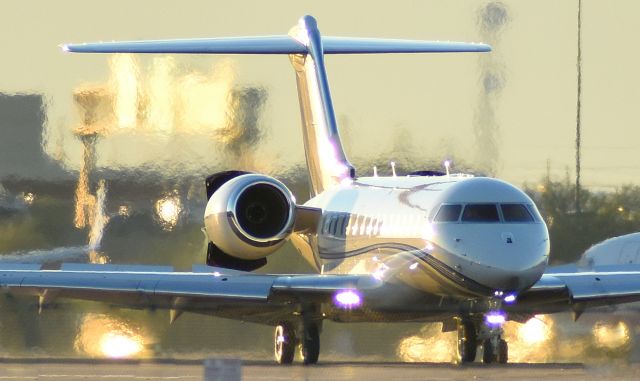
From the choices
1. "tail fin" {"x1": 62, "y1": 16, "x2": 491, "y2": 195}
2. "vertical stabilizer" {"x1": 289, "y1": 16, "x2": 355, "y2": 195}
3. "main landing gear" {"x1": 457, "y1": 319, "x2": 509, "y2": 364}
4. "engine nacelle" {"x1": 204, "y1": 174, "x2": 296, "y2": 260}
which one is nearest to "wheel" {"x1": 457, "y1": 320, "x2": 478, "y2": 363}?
"main landing gear" {"x1": 457, "y1": 319, "x2": 509, "y2": 364}

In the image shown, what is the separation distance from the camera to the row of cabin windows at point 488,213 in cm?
2628

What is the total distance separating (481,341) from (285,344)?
12.0 ft

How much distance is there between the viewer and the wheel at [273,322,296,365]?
3052 cm

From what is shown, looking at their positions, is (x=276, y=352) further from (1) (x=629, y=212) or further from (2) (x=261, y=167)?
(1) (x=629, y=212)

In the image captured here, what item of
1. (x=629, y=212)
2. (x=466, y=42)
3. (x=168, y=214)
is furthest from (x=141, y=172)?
(x=629, y=212)

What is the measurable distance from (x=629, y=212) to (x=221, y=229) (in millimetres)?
9301

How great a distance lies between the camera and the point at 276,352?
101ft

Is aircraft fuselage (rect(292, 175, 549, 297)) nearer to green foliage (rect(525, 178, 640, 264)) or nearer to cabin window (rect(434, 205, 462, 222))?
cabin window (rect(434, 205, 462, 222))

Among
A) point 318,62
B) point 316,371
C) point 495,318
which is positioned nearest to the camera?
point 495,318

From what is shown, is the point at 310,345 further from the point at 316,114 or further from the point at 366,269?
the point at 316,114

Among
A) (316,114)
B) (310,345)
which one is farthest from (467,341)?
(316,114)

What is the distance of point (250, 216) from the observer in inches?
1170

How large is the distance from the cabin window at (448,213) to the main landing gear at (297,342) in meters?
4.10

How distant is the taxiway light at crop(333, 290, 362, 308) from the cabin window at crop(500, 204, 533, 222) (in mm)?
3032
